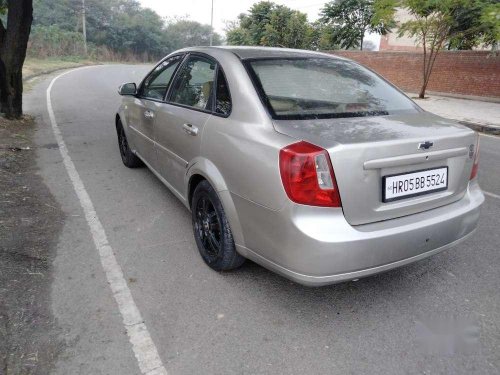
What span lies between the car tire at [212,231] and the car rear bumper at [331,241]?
27 cm

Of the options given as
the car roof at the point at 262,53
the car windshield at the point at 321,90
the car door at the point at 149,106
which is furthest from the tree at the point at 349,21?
the car windshield at the point at 321,90

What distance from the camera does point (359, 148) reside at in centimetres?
220

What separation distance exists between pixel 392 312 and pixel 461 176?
0.99 meters

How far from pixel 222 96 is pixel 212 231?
3.21ft

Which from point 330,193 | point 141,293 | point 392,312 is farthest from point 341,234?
point 141,293

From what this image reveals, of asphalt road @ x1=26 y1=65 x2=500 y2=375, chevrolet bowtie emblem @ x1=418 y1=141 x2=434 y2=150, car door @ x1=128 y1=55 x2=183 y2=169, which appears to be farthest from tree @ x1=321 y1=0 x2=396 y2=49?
chevrolet bowtie emblem @ x1=418 y1=141 x2=434 y2=150

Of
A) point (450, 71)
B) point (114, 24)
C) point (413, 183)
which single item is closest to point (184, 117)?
point (413, 183)

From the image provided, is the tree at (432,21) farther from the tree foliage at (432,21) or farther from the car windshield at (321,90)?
the car windshield at (321,90)

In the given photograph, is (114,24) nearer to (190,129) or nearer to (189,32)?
(189,32)

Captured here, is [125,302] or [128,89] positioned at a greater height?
[128,89]

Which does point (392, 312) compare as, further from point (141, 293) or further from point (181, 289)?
point (141, 293)

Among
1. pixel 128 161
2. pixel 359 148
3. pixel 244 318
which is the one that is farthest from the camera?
pixel 128 161

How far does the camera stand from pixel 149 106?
13.7 ft

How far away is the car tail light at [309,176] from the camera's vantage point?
218 centimetres
